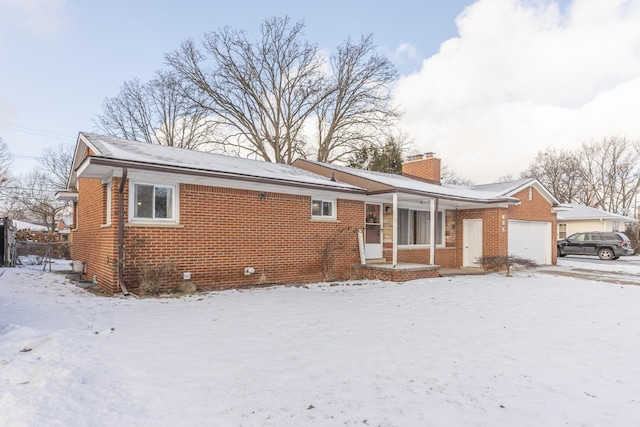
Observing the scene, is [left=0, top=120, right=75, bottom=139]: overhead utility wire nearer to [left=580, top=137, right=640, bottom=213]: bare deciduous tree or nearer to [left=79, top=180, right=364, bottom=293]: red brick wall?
[left=79, top=180, right=364, bottom=293]: red brick wall

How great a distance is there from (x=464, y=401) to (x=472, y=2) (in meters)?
12.8

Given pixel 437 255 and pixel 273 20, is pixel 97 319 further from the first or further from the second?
pixel 273 20

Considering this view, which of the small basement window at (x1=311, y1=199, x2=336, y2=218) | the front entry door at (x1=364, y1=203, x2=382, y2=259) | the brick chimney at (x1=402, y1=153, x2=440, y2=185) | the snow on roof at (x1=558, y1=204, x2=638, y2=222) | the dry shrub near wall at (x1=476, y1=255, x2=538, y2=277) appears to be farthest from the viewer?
the snow on roof at (x1=558, y1=204, x2=638, y2=222)

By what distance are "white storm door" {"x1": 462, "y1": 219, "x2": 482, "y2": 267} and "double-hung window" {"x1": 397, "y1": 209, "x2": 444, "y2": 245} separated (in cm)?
125

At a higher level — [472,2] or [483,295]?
[472,2]

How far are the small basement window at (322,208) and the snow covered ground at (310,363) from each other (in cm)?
407

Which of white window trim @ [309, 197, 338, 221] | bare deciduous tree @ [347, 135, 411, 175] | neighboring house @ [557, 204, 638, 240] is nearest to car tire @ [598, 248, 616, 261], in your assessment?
neighboring house @ [557, 204, 638, 240]

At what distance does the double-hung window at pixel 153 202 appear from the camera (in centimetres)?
795

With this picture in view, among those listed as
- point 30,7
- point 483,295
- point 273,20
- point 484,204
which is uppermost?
point 273,20

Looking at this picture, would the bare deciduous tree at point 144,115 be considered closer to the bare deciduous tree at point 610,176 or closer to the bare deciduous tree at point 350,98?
the bare deciduous tree at point 350,98

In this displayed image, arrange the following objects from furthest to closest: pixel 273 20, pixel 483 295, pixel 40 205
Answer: pixel 40 205 → pixel 273 20 → pixel 483 295

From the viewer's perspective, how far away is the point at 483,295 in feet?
28.8

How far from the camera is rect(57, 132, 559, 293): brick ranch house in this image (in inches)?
309

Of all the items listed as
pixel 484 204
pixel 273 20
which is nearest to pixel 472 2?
pixel 484 204
